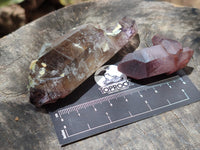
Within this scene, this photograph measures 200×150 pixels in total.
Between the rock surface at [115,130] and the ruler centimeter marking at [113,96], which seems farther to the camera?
the ruler centimeter marking at [113,96]

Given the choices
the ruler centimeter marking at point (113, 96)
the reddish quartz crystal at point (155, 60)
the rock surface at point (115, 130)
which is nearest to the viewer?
the rock surface at point (115, 130)

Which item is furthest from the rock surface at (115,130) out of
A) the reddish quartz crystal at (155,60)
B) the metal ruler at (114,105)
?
the reddish quartz crystal at (155,60)

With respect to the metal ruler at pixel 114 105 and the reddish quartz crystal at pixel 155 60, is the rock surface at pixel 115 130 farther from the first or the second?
the reddish quartz crystal at pixel 155 60

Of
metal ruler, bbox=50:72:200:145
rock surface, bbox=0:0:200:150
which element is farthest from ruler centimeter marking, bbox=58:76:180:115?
rock surface, bbox=0:0:200:150

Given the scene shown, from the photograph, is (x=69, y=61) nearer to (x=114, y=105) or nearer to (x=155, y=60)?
(x=114, y=105)

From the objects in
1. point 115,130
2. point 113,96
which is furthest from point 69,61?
point 115,130
